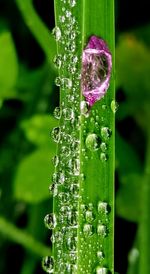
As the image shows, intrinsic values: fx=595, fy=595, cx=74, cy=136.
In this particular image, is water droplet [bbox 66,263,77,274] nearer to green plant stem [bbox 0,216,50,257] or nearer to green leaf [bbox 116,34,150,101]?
green plant stem [bbox 0,216,50,257]

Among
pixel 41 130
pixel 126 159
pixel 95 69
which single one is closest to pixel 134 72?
pixel 126 159

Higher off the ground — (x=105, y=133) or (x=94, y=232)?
(x=105, y=133)

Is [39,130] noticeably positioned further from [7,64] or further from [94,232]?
[94,232]

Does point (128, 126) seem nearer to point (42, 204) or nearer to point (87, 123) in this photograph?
point (42, 204)

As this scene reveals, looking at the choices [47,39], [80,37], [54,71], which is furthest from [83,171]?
[54,71]

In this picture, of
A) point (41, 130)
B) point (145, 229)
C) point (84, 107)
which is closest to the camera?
point (84, 107)

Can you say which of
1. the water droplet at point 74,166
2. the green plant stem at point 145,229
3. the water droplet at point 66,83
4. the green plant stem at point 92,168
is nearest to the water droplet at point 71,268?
the green plant stem at point 92,168

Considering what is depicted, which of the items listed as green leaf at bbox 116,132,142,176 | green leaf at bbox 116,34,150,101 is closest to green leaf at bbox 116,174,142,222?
green leaf at bbox 116,132,142,176
